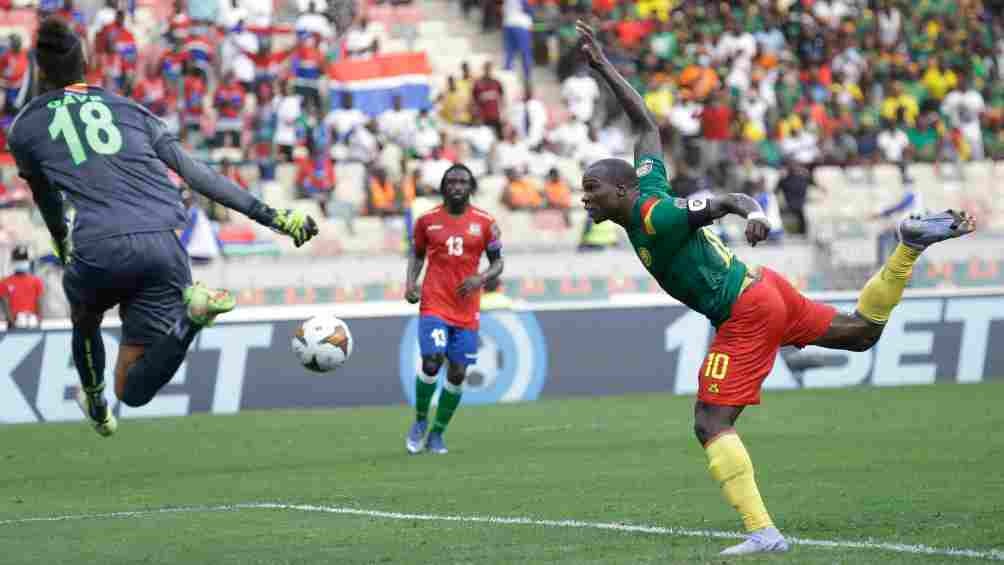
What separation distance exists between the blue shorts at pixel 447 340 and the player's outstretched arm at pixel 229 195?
6417 millimetres

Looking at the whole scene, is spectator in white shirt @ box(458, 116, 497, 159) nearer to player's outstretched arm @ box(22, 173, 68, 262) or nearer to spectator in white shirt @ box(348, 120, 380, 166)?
spectator in white shirt @ box(348, 120, 380, 166)

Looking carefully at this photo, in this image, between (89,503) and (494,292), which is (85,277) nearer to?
(89,503)

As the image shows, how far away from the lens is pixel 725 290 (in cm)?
964

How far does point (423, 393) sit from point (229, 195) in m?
6.88

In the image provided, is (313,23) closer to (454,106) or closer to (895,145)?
(454,106)

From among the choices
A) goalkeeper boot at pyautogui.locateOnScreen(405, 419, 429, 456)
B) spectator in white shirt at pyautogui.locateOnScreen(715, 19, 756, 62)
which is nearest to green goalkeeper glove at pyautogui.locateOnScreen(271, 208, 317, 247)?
goalkeeper boot at pyautogui.locateOnScreen(405, 419, 429, 456)

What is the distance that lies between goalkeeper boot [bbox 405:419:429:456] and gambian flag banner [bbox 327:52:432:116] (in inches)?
532

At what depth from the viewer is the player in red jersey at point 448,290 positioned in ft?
54.0

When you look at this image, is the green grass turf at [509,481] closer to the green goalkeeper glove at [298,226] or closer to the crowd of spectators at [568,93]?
the green goalkeeper glove at [298,226]

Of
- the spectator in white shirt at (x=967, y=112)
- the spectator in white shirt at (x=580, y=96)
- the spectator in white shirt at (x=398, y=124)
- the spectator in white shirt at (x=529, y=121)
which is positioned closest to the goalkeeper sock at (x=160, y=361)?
the spectator in white shirt at (x=398, y=124)

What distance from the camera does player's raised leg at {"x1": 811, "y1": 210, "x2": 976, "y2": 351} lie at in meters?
9.56

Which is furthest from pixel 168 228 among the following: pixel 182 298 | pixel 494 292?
pixel 494 292

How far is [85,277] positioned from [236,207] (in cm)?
101

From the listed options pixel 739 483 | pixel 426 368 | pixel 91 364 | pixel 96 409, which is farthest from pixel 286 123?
pixel 739 483
